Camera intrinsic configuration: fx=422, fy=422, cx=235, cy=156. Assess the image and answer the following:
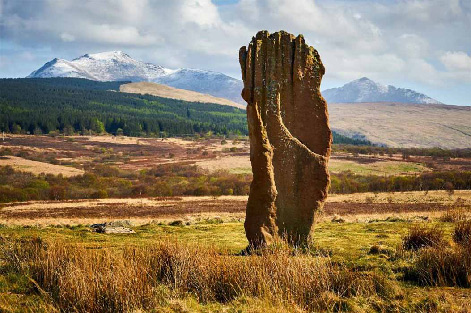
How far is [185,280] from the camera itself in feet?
31.6

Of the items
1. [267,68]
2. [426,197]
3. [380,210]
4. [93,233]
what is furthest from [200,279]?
[426,197]

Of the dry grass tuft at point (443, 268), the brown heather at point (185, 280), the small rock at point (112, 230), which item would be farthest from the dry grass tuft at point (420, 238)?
the small rock at point (112, 230)

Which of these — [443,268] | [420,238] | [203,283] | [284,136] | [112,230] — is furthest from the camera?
[112,230]

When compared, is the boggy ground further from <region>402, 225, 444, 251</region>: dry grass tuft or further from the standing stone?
the standing stone

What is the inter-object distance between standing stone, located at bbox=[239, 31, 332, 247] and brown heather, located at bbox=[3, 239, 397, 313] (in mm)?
3619

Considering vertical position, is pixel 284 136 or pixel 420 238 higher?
pixel 284 136

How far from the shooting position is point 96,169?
2955 inches

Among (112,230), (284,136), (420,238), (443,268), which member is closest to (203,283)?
(443,268)

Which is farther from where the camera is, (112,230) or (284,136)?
(112,230)

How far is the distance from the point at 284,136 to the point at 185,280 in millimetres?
6386

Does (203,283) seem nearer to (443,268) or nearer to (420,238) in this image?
(443,268)

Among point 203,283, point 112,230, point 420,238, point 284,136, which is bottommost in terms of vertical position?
point 112,230

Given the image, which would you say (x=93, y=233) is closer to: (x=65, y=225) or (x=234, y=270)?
(x=65, y=225)

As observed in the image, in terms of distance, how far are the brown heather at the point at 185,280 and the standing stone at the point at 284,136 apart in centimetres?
362
